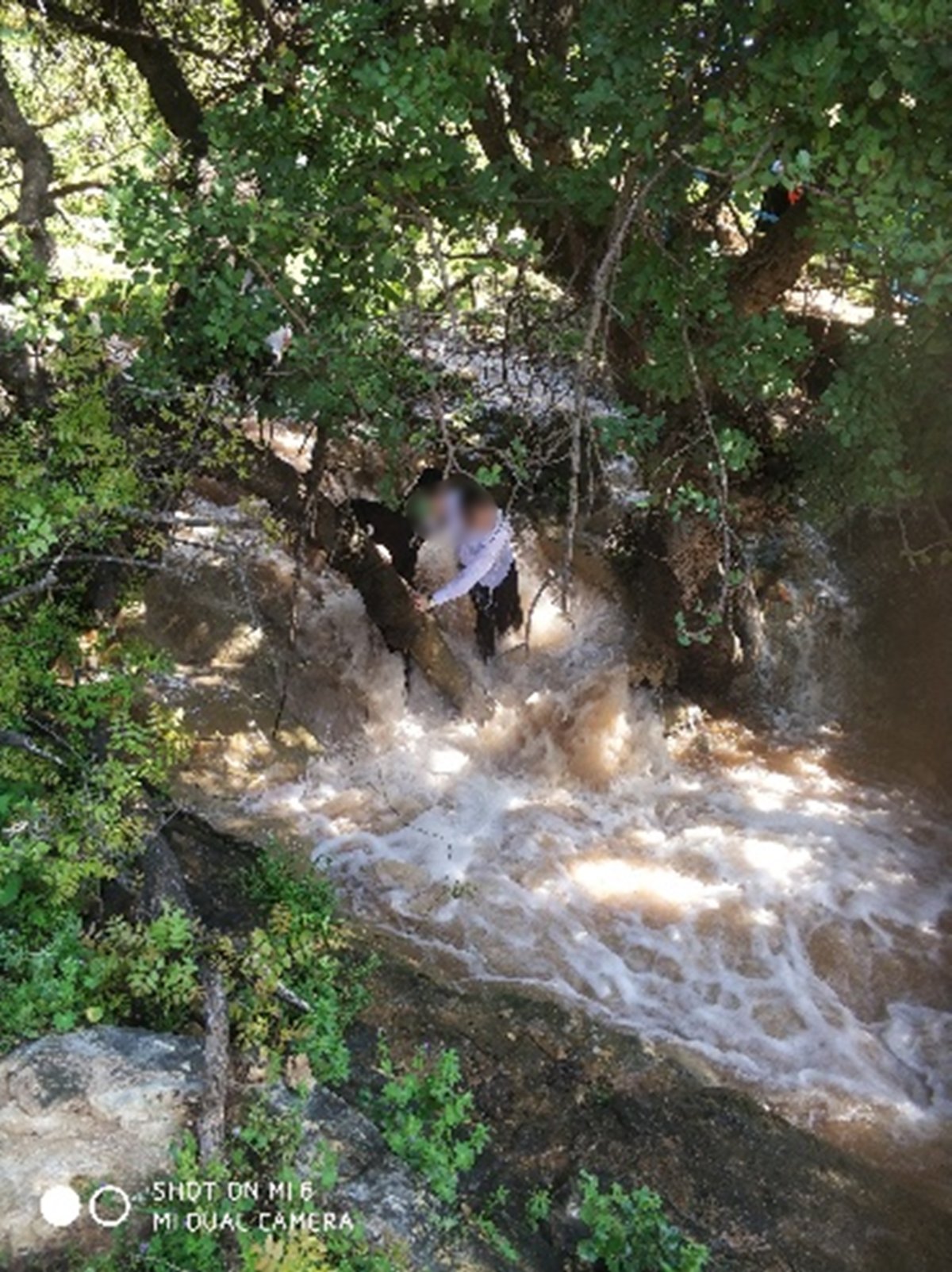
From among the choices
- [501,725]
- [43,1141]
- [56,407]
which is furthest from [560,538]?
[43,1141]

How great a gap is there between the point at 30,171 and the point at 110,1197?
4242mm

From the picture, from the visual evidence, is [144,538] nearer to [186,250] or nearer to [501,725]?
[186,250]

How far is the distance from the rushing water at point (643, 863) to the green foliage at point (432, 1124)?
1563 mm

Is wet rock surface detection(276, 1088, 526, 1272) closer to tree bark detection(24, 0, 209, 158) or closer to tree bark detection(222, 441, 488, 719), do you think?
tree bark detection(222, 441, 488, 719)

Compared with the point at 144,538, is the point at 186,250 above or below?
above

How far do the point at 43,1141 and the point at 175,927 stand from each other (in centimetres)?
90

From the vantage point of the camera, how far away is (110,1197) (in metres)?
3.20

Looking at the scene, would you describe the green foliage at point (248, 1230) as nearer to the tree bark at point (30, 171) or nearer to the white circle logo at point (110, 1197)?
the white circle logo at point (110, 1197)

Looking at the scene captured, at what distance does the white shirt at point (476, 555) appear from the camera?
20.3 ft

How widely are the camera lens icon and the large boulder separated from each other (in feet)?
0.05

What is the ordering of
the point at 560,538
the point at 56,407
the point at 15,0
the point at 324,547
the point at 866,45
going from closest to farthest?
the point at 866,45
the point at 56,407
the point at 15,0
the point at 324,547
the point at 560,538

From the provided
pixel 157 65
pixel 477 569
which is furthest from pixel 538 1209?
pixel 157 65

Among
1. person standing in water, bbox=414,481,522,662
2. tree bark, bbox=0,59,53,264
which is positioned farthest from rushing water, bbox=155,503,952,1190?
tree bark, bbox=0,59,53,264

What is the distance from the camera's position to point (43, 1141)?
331 cm
